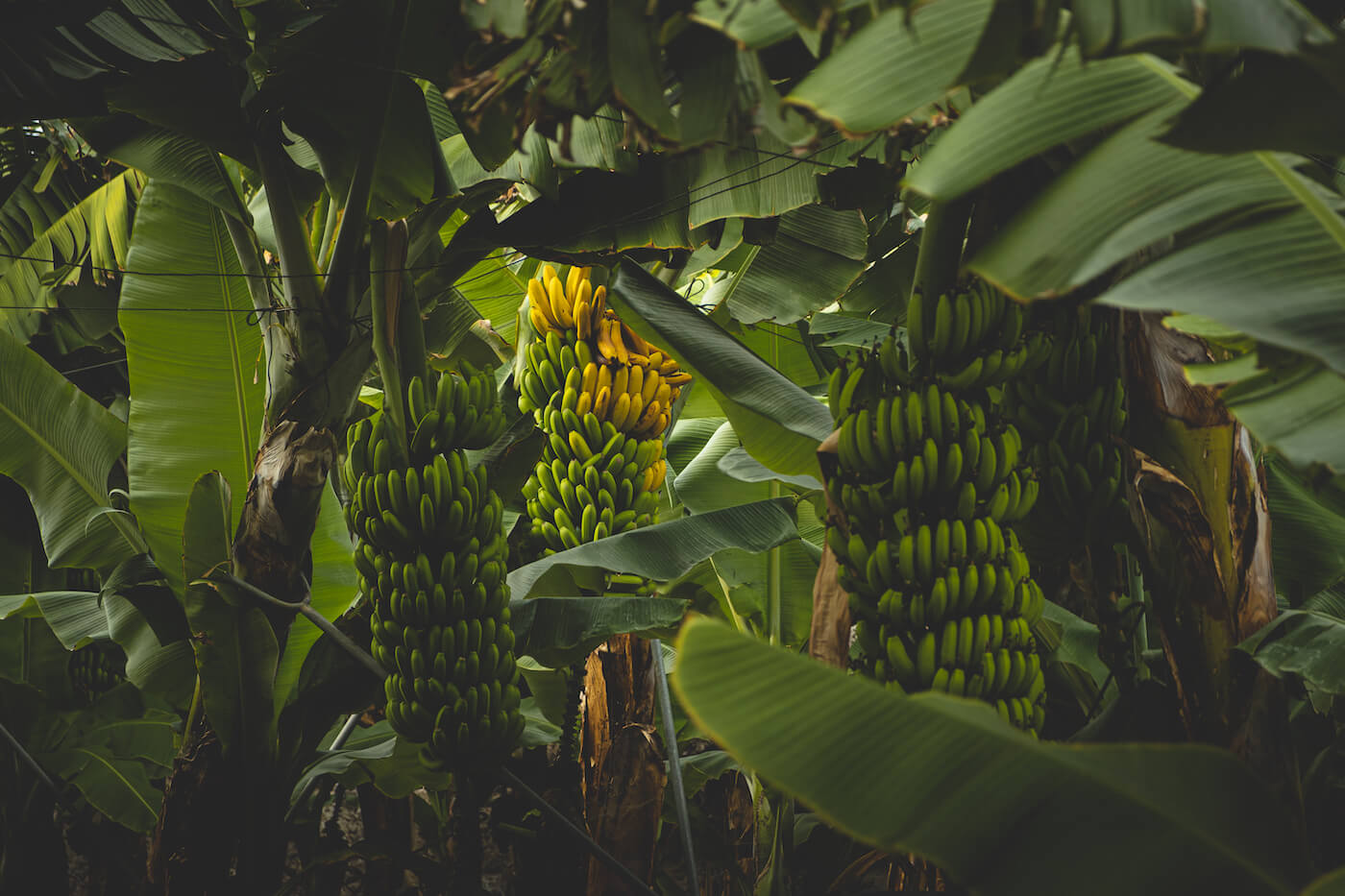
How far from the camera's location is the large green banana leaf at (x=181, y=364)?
1.94 metres

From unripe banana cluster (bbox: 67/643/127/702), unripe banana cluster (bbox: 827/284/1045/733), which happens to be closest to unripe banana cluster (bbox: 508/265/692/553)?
unripe banana cluster (bbox: 827/284/1045/733)

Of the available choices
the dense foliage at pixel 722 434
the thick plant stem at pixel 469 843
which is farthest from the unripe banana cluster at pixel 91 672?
the thick plant stem at pixel 469 843

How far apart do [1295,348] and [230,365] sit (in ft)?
6.67

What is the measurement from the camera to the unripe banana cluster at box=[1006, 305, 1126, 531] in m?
1.20

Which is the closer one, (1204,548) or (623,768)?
(1204,548)

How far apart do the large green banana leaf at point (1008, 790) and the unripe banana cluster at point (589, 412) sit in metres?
1.39

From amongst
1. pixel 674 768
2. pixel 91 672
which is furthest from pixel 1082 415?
pixel 91 672

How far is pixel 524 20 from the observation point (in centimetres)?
80

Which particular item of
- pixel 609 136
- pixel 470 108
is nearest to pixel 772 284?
pixel 609 136

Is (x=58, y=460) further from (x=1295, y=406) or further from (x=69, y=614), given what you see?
(x=1295, y=406)

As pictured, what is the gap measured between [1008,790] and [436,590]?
3.51 feet

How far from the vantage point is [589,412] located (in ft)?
6.77

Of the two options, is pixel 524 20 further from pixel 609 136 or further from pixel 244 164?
pixel 244 164

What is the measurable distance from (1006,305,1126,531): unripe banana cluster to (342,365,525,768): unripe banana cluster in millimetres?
946
